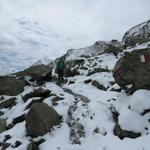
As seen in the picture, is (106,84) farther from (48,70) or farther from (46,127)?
(46,127)

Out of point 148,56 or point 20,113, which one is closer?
point 148,56

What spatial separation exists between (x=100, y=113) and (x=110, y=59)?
27.9m

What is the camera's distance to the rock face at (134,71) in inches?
666

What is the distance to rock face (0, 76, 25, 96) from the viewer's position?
94.1 feet

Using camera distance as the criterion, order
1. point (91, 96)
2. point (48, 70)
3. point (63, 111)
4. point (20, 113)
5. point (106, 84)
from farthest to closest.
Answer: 1. point (48, 70)
2. point (106, 84)
3. point (91, 96)
4. point (20, 113)
5. point (63, 111)

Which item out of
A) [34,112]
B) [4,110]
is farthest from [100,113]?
[4,110]

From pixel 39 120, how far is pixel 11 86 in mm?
12787

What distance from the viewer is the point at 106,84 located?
28.4 m

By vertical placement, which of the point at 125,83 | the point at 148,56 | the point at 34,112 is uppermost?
the point at 148,56

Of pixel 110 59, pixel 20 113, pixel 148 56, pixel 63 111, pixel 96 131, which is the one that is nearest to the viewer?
pixel 96 131

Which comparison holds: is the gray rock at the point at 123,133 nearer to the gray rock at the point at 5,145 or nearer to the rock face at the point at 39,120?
the rock face at the point at 39,120

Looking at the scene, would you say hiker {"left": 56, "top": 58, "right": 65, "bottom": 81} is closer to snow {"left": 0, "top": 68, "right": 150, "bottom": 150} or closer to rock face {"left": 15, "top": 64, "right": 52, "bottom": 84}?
rock face {"left": 15, "top": 64, "right": 52, "bottom": 84}

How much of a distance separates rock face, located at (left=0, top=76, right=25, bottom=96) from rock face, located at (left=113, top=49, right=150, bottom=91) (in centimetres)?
1318

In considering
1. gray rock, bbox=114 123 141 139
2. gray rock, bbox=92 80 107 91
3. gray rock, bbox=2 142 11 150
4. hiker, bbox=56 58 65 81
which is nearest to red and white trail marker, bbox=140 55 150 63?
gray rock, bbox=114 123 141 139
